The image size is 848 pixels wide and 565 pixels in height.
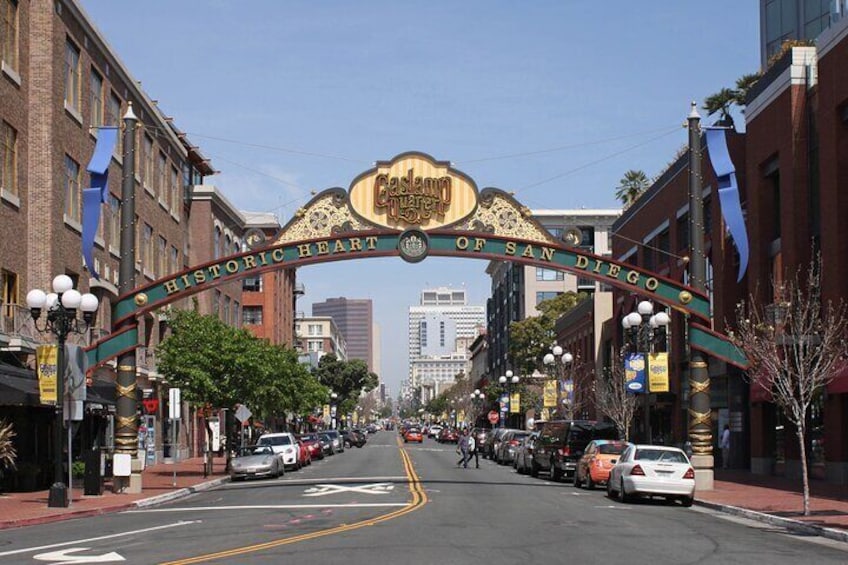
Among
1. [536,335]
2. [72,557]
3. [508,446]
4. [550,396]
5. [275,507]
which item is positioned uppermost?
[536,335]

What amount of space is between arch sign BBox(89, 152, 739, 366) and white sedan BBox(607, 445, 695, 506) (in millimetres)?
6732

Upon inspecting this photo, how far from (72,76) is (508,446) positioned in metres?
26.5

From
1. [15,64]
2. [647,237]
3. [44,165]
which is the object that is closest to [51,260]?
[44,165]

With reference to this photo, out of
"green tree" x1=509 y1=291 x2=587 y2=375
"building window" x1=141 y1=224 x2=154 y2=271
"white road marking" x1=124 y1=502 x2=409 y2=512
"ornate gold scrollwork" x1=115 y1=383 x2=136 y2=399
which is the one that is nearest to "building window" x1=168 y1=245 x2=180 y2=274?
"building window" x1=141 y1=224 x2=154 y2=271

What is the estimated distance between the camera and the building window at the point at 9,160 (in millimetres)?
35844

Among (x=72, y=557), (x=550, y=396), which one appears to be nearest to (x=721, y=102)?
(x=550, y=396)

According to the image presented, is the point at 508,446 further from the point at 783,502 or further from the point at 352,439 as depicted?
the point at 352,439

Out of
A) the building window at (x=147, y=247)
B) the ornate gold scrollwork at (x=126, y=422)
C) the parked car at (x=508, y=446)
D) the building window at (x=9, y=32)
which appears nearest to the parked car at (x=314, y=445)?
the parked car at (x=508, y=446)

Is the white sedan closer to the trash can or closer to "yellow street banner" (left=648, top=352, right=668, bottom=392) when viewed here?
"yellow street banner" (left=648, top=352, right=668, bottom=392)

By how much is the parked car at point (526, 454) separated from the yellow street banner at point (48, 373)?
21327mm

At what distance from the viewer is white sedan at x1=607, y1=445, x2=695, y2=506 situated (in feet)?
93.4

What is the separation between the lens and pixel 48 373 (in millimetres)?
28281

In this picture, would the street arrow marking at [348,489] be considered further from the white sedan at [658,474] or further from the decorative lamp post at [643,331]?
the decorative lamp post at [643,331]

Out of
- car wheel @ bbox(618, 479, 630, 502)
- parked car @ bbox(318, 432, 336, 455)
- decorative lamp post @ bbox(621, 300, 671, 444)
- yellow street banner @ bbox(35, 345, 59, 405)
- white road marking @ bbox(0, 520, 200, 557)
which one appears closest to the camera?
white road marking @ bbox(0, 520, 200, 557)
